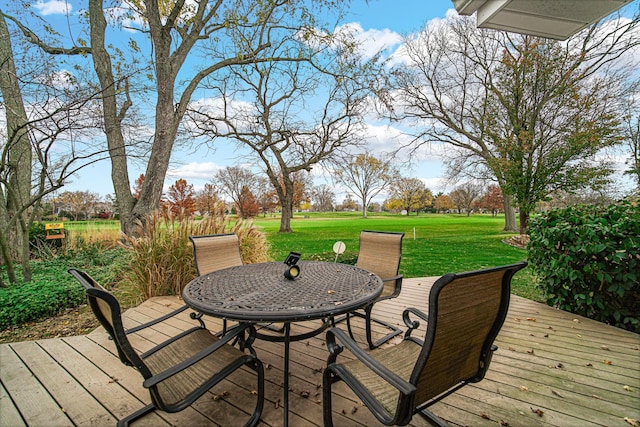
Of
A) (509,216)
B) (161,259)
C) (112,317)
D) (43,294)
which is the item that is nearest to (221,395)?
(112,317)

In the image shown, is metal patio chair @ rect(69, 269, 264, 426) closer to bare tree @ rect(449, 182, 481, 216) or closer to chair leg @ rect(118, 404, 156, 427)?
chair leg @ rect(118, 404, 156, 427)

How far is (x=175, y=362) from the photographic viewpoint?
1.55 m

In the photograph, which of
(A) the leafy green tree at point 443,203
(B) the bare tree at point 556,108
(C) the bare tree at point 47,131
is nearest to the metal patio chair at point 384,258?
(C) the bare tree at point 47,131

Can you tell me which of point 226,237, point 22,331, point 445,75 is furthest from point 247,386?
point 445,75

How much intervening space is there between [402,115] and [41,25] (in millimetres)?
13116

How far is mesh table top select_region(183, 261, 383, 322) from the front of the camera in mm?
1473

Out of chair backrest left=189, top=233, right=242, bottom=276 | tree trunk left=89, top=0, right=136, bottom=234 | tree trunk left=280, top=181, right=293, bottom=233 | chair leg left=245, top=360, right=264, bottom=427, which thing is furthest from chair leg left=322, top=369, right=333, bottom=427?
tree trunk left=280, top=181, right=293, bottom=233

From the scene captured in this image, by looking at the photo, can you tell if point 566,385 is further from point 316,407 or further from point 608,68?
point 608,68

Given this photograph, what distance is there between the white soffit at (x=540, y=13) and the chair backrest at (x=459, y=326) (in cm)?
212

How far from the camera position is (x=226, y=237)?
3131 millimetres

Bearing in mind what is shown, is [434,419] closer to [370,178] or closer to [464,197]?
[370,178]

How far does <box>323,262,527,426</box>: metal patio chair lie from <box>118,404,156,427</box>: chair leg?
3.35 ft

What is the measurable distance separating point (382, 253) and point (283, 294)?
146 centimetres

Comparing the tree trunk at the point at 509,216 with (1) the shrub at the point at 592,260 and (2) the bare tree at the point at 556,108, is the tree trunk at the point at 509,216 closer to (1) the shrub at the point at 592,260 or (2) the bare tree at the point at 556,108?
(2) the bare tree at the point at 556,108
